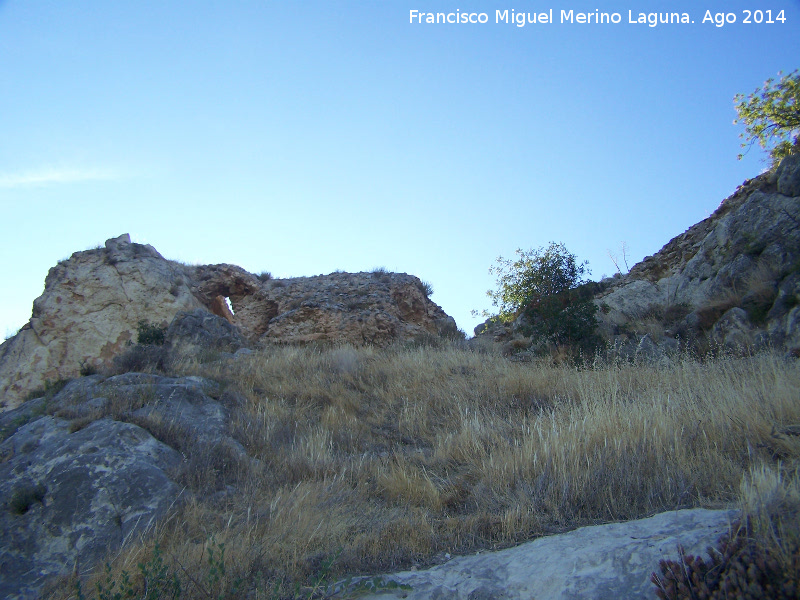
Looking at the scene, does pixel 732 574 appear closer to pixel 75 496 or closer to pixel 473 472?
pixel 473 472

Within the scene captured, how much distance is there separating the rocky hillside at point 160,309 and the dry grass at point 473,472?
7.05 meters

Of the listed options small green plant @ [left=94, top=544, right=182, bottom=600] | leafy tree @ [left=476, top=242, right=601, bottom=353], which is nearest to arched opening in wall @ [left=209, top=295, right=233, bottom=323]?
leafy tree @ [left=476, top=242, right=601, bottom=353]

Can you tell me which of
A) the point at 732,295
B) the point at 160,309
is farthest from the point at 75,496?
the point at 732,295

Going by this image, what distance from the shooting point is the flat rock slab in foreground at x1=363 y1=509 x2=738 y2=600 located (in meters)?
3.12

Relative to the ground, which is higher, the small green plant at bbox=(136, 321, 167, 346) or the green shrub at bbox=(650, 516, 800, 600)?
the small green plant at bbox=(136, 321, 167, 346)

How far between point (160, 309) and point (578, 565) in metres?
15.0

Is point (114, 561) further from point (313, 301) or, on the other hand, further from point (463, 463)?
point (313, 301)

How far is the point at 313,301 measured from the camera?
51.8 ft

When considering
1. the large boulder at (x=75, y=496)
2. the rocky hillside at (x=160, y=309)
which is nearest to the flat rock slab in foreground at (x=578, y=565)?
the large boulder at (x=75, y=496)

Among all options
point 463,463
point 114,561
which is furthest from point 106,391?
point 463,463

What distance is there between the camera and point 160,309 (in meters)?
16.0

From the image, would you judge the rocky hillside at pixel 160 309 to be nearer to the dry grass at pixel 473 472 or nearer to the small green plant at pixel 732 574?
the dry grass at pixel 473 472

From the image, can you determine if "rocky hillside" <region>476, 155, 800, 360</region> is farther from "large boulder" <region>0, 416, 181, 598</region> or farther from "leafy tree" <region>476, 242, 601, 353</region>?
"large boulder" <region>0, 416, 181, 598</region>

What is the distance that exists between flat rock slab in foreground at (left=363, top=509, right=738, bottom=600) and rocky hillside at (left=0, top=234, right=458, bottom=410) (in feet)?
35.7
